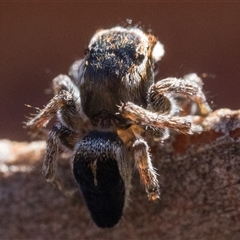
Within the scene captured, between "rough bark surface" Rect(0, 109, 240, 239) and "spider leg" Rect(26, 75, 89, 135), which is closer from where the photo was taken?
"rough bark surface" Rect(0, 109, 240, 239)

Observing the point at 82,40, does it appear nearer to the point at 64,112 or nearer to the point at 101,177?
the point at 64,112

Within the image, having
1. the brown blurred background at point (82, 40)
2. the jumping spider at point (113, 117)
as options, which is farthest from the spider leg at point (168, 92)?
the brown blurred background at point (82, 40)

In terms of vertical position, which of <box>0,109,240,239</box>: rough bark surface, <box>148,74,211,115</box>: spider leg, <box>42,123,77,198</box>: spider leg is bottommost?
<box>0,109,240,239</box>: rough bark surface

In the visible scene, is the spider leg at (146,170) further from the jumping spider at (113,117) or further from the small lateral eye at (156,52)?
the small lateral eye at (156,52)

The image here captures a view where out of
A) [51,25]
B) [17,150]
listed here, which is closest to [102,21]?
[51,25]

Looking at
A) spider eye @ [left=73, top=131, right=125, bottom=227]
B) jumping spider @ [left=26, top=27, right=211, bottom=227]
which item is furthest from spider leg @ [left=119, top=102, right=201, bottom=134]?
spider eye @ [left=73, top=131, right=125, bottom=227]

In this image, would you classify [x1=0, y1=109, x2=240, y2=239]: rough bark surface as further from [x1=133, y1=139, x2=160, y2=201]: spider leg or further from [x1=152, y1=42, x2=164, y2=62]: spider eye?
[x1=152, y1=42, x2=164, y2=62]: spider eye
